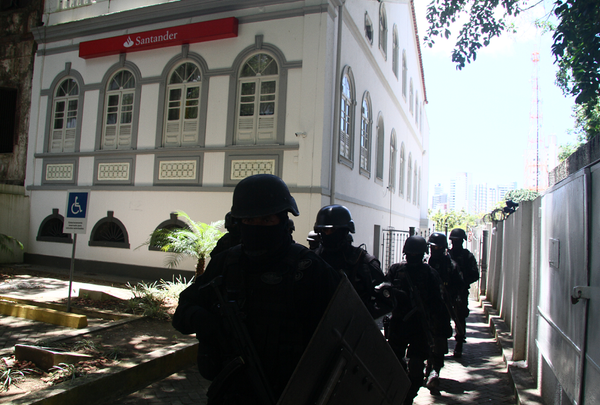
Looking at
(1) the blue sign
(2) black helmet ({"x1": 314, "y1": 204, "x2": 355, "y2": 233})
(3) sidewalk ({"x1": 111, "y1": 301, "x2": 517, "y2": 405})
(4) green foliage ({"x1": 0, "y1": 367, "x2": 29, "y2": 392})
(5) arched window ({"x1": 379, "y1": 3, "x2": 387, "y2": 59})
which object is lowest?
(3) sidewalk ({"x1": 111, "y1": 301, "x2": 517, "y2": 405})

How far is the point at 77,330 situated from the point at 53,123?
9.31 meters

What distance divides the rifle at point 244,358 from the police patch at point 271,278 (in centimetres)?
18

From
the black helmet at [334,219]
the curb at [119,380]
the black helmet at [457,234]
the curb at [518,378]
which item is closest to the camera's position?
the curb at [119,380]

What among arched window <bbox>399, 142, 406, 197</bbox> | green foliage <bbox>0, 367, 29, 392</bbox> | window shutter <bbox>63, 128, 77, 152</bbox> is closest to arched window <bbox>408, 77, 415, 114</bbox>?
arched window <bbox>399, 142, 406, 197</bbox>

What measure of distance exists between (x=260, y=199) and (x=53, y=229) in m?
13.2

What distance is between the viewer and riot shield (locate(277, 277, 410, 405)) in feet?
5.82

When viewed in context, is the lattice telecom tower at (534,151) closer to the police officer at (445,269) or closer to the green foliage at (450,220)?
the green foliage at (450,220)

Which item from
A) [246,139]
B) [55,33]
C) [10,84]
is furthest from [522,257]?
[10,84]

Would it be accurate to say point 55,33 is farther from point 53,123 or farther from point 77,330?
point 77,330

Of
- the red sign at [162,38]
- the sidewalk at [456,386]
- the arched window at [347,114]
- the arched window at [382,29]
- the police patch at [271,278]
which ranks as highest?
the arched window at [382,29]

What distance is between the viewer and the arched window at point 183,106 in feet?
37.8

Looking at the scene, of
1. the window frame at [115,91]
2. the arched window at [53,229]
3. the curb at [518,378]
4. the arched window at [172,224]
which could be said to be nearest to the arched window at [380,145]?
the arched window at [172,224]

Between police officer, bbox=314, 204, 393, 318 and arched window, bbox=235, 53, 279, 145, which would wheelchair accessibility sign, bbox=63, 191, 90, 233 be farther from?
police officer, bbox=314, 204, 393, 318

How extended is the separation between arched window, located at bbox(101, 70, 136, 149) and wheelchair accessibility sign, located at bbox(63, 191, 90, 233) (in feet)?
16.2
